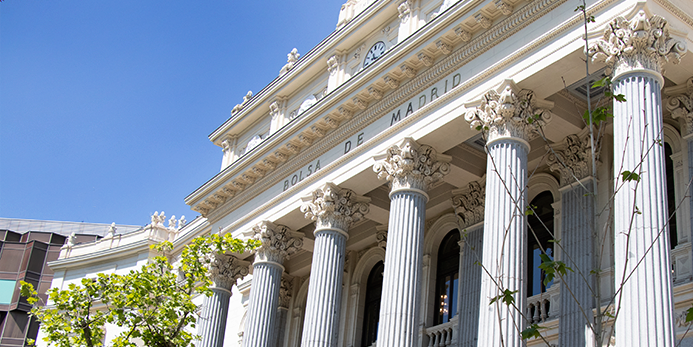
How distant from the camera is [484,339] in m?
16.7

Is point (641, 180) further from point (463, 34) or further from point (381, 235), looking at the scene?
point (381, 235)

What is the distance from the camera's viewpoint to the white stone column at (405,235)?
781 inches

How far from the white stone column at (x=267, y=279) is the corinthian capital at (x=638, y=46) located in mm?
14046

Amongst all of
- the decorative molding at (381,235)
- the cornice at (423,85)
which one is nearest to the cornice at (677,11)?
the cornice at (423,85)

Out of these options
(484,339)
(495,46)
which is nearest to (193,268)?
(484,339)

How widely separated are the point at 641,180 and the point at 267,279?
1517 cm

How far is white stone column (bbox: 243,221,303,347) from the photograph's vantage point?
2595 cm

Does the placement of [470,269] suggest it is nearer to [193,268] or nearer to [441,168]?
[441,168]

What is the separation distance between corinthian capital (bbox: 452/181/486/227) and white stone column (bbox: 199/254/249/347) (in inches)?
367

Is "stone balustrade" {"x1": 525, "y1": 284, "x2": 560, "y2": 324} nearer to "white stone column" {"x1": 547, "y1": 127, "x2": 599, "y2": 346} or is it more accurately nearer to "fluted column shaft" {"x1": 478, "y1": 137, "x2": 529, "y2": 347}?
"white stone column" {"x1": 547, "y1": 127, "x2": 599, "y2": 346}

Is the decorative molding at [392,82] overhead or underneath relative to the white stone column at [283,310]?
overhead

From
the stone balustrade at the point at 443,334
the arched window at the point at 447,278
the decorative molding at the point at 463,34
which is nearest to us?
the decorative molding at the point at 463,34

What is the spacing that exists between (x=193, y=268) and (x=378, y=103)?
302 inches

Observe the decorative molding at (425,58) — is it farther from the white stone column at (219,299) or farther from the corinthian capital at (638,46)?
the white stone column at (219,299)
